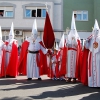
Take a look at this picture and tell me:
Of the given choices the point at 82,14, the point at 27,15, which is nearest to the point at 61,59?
the point at 27,15

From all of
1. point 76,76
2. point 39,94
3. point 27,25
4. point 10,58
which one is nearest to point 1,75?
point 10,58

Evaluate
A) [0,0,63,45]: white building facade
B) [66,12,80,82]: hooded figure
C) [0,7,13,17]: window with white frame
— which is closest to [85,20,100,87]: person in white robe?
[66,12,80,82]: hooded figure

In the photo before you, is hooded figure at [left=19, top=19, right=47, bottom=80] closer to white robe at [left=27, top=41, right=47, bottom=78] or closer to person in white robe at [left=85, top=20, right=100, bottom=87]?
white robe at [left=27, top=41, right=47, bottom=78]

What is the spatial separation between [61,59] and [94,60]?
2.27m

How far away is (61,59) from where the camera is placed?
8.85 m

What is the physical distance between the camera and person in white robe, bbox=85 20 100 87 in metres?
6.70

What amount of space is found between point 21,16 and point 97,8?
8.01 meters

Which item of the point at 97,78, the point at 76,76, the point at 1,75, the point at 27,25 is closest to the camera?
the point at 97,78

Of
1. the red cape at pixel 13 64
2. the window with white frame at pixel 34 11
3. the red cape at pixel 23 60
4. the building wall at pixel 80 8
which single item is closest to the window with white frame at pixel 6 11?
the window with white frame at pixel 34 11

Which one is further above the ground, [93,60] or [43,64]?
[93,60]

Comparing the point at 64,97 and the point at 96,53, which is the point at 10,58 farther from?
the point at 64,97

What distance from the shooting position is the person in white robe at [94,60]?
670 cm

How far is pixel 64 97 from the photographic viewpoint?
5.27 metres

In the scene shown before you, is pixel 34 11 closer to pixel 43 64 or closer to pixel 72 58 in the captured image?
pixel 43 64
